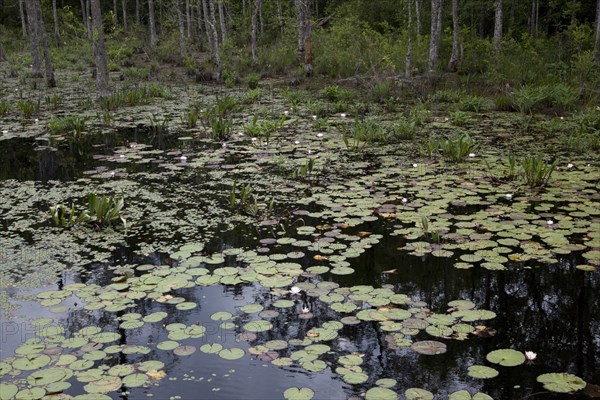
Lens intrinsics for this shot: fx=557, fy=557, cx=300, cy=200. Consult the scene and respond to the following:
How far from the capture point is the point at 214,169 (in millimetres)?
7875

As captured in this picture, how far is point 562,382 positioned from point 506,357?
332 millimetres

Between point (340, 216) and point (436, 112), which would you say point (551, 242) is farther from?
point (436, 112)

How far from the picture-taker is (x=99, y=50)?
43.4 ft

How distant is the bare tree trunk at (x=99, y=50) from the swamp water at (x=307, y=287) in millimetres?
6405

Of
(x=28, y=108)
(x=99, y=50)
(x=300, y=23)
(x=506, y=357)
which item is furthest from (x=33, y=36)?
(x=506, y=357)

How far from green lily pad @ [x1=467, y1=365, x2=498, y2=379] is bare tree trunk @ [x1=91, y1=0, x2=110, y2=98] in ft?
39.3

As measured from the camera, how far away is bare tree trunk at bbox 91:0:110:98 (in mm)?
12617

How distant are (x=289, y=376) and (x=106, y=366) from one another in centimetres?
107

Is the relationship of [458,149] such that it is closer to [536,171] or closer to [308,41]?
[536,171]

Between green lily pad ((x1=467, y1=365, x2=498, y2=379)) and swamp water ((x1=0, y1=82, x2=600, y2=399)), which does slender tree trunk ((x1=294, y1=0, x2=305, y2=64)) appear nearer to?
swamp water ((x1=0, y1=82, x2=600, y2=399))

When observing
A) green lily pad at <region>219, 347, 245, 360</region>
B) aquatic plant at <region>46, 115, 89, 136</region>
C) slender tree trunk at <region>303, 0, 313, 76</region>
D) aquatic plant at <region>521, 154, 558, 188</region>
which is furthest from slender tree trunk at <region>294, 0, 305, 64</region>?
green lily pad at <region>219, 347, 245, 360</region>

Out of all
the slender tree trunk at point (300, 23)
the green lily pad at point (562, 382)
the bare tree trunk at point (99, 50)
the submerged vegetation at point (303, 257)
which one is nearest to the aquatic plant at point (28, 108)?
the submerged vegetation at point (303, 257)

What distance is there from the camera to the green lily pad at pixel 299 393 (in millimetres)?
2949

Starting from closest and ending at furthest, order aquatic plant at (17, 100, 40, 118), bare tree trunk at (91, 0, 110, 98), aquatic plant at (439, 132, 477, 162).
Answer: aquatic plant at (439, 132, 477, 162)
aquatic plant at (17, 100, 40, 118)
bare tree trunk at (91, 0, 110, 98)
